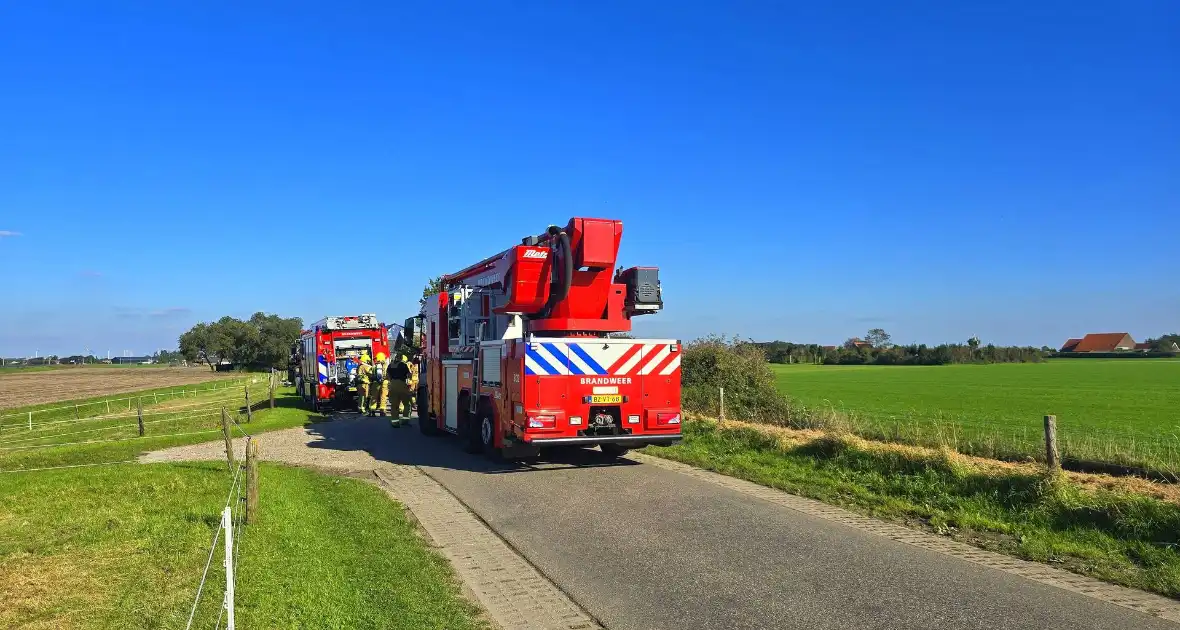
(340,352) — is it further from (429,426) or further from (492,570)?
(492,570)

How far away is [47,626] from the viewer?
16.6 feet

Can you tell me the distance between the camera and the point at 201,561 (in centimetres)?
670

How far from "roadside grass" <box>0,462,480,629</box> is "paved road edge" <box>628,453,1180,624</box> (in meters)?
4.44

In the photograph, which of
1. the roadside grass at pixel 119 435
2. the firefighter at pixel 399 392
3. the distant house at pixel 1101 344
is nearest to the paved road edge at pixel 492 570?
the roadside grass at pixel 119 435

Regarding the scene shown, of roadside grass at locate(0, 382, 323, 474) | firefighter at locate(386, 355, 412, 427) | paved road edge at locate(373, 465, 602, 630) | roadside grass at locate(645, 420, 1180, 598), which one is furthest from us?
firefighter at locate(386, 355, 412, 427)

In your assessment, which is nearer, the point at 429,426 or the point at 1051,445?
the point at 1051,445

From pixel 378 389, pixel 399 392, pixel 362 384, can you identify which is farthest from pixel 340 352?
pixel 399 392

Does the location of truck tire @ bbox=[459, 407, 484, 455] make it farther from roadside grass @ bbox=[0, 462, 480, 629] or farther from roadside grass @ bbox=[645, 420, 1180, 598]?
roadside grass @ bbox=[645, 420, 1180, 598]

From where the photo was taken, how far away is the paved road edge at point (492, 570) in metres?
5.63

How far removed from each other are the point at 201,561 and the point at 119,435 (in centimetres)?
1712

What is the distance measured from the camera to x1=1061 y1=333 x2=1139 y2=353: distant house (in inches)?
4779

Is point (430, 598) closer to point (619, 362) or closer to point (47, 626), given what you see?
point (47, 626)

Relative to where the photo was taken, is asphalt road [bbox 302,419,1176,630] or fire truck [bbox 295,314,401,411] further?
fire truck [bbox 295,314,401,411]

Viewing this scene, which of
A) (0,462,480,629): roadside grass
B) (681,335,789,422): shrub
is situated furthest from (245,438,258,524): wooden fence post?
(681,335,789,422): shrub
